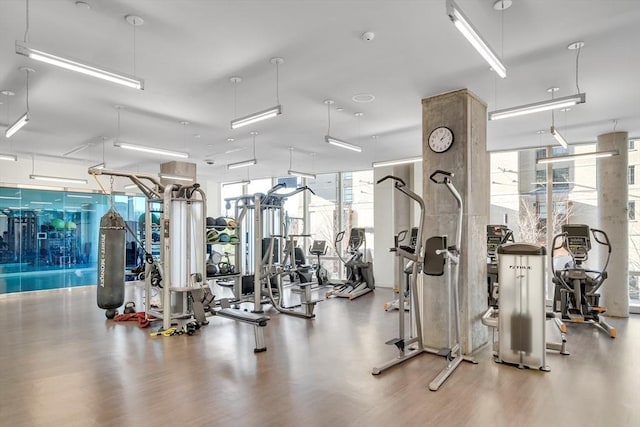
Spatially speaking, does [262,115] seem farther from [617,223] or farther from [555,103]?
[617,223]

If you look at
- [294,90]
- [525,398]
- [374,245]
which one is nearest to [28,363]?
[294,90]

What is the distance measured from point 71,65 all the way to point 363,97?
3617mm

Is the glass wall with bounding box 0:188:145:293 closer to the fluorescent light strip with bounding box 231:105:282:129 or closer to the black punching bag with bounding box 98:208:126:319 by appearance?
the black punching bag with bounding box 98:208:126:319

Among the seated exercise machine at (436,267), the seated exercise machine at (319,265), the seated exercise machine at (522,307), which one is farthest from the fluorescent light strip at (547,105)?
the seated exercise machine at (319,265)

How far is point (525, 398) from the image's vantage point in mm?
3326

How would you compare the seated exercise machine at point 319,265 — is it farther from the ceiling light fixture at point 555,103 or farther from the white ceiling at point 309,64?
the ceiling light fixture at point 555,103

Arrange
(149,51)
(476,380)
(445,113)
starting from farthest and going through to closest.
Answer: (445,113) → (149,51) → (476,380)

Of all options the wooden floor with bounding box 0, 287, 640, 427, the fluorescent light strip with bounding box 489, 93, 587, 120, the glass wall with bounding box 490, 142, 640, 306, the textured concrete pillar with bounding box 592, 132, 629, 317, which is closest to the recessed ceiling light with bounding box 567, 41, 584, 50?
the fluorescent light strip with bounding box 489, 93, 587, 120

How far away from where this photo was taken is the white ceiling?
3.39m

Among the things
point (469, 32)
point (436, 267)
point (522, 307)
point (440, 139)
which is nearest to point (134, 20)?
point (469, 32)

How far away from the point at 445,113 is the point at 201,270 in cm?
430

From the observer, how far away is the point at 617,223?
22.5 feet

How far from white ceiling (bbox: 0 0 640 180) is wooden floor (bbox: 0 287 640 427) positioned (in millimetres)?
3441

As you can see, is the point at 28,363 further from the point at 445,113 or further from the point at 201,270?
the point at 445,113
